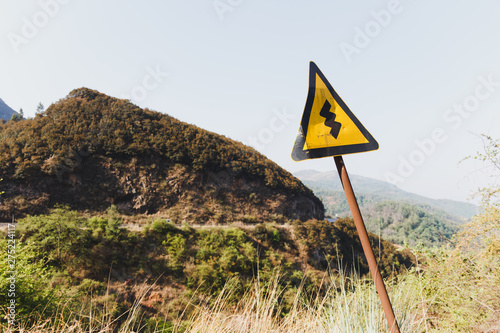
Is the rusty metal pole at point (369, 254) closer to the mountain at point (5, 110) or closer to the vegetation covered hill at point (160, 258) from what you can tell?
the vegetation covered hill at point (160, 258)

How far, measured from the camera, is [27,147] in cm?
1402

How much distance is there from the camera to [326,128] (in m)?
1.54

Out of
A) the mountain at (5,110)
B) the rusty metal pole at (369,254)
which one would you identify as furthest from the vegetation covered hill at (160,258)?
the mountain at (5,110)

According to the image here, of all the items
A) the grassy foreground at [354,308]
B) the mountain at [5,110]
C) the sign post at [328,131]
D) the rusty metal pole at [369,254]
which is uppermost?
the mountain at [5,110]

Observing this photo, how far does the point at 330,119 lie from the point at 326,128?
7 cm

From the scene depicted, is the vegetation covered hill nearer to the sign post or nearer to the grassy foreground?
the grassy foreground

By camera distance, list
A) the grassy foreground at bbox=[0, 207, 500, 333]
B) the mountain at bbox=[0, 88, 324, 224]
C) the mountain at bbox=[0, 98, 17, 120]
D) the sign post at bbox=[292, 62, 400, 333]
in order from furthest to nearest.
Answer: the mountain at bbox=[0, 98, 17, 120]
the mountain at bbox=[0, 88, 324, 224]
the grassy foreground at bbox=[0, 207, 500, 333]
the sign post at bbox=[292, 62, 400, 333]

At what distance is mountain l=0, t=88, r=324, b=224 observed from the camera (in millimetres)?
13875

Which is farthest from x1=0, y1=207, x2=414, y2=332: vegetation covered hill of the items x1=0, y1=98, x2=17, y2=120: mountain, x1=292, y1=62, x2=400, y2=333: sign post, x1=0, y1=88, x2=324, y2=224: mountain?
x1=0, y1=98, x2=17, y2=120: mountain

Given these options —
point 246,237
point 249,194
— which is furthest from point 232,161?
point 246,237

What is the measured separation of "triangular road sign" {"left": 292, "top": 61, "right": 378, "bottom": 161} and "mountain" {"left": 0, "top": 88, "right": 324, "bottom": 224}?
1519 cm

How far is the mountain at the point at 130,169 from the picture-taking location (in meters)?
13.9

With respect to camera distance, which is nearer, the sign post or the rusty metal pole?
the rusty metal pole

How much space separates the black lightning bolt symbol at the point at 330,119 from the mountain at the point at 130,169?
15.2 m
